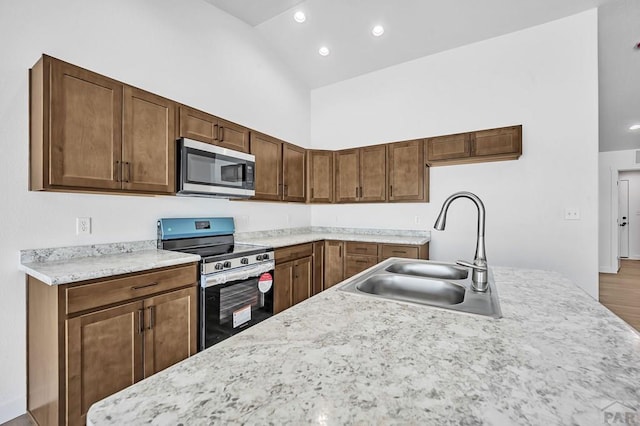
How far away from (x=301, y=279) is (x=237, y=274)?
1044 millimetres

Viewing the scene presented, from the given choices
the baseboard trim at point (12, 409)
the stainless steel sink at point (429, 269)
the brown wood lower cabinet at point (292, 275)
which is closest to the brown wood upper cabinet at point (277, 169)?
the brown wood lower cabinet at point (292, 275)

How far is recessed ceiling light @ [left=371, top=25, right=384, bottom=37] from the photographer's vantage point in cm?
333

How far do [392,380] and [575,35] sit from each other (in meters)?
4.01

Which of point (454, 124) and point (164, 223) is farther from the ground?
point (454, 124)

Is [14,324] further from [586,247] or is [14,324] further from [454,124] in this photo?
[586,247]

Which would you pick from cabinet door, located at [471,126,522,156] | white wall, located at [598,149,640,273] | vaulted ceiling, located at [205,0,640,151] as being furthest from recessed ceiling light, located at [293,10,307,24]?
white wall, located at [598,149,640,273]

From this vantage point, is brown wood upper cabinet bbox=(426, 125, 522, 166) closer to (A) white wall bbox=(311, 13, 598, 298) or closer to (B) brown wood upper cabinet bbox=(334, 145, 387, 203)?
(A) white wall bbox=(311, 13, 598, 298)

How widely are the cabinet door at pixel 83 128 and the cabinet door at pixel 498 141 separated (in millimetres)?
Result: 3293

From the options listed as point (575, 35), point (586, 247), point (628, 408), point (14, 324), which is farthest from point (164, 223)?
point (575, 35)

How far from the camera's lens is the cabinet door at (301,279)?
3.12 m

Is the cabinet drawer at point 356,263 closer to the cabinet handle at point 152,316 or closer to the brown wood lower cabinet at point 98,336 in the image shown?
the brown wood lower cabinet at point 98,336

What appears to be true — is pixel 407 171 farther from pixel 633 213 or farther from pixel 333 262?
pixel 633 213

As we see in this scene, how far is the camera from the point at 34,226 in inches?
71.7

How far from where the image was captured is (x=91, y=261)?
72.4 inches
